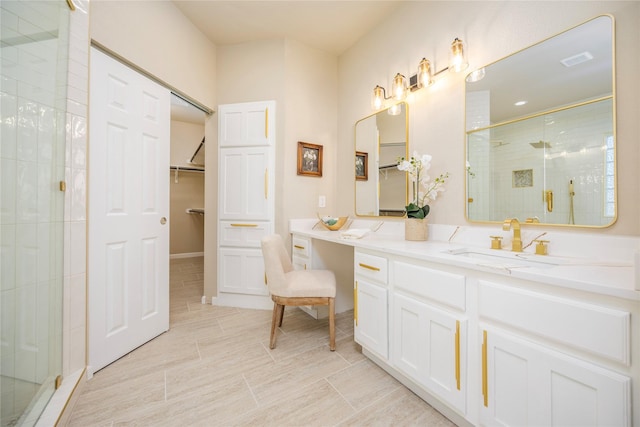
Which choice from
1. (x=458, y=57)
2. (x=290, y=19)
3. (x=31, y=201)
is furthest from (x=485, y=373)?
(x=290, y=19)

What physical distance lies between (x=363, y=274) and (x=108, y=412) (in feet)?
5.18

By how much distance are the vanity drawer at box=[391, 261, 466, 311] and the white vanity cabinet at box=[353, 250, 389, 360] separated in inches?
4.8

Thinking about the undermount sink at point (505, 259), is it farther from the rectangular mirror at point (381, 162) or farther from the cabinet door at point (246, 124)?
the cabinet door at point (246, 124)

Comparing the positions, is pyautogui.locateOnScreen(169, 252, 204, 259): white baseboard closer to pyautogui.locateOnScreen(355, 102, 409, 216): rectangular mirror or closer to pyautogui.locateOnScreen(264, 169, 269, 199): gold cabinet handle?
pyautogui.locateOnScreen(264, 169, 269, 199): gold cabinet handle

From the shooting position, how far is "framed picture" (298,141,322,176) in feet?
8.84

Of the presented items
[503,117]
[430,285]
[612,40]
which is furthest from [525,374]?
[612,40]

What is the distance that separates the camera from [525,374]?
36.5 inches

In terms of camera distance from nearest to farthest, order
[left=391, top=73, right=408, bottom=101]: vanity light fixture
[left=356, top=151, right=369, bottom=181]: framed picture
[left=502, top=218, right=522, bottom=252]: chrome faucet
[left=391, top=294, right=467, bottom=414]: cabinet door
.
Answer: [left=391, top=294, right=467, bottom=414]: cabinet door
[left=502, top=218, right=522, bottom=252]: chrome faucet
[left=391, top=73, right=408, bottom=101]: vanity light fixture
[left=356, top=151, right=369, bottom=181]: framed picture

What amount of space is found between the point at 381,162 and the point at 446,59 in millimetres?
910

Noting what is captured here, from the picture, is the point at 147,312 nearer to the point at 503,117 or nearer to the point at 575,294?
the point at 575,294

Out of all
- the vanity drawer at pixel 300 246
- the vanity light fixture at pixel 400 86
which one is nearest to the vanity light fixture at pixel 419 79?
the vanity light fixture at pixel 400 86

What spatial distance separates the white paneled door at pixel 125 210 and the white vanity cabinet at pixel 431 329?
6.14 feet

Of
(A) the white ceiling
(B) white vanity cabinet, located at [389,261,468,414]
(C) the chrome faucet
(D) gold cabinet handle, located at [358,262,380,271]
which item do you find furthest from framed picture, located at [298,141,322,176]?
(C) the chrome faucet

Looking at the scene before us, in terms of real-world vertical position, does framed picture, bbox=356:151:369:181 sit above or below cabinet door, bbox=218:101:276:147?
below
